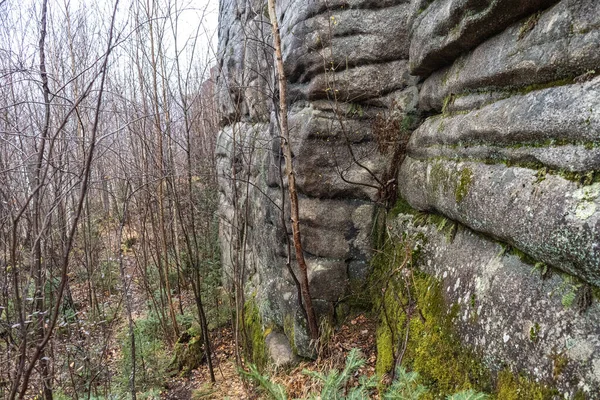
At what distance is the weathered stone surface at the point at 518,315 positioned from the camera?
5.73 feet

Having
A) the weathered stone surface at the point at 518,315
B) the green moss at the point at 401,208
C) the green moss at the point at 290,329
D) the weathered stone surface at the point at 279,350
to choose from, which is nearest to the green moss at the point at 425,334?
the weathered stone surface at the point at 518,315

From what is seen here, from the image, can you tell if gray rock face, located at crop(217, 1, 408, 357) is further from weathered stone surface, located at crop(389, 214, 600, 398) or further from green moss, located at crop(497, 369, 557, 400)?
green moss, located at crop(497, 369, 557, 400)

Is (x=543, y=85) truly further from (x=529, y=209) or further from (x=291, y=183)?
(x=291, y=183)

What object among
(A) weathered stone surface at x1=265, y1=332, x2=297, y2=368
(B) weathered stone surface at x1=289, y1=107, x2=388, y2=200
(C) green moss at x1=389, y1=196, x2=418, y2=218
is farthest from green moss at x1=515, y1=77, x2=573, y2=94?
(A) weathered stone surface at x1=265, y1=332, x2=297, y2=368

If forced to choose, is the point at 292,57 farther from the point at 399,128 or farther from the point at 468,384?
the point at 468,384

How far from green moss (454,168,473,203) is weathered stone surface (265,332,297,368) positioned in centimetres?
272

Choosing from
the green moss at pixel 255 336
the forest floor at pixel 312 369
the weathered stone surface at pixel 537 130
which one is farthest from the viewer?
the green moss at pixel 255 336

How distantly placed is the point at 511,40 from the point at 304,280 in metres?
2.82

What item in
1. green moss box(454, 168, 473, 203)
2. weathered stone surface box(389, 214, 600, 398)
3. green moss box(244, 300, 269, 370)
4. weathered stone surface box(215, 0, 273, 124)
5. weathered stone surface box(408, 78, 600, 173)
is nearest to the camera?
weathered stone surface box(389, 214, 600, 398)

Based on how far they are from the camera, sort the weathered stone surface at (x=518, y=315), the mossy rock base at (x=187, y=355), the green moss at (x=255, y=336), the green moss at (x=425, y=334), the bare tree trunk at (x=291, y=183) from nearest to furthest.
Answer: the weathered stone surface at (x=518, y=315)
the green moss at (x=425, y=334)
the bare tree trunk at (x=291, y=183)
the green moss at (x=255, y=336)
the mossy rock base at (x=187, y=355)

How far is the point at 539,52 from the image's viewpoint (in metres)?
2.28

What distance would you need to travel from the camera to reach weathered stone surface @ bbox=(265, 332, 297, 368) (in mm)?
4348

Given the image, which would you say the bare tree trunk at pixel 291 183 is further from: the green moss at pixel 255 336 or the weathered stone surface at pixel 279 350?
the green moss at pixel 255 336

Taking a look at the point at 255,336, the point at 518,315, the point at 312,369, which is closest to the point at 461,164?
the point at 518,315
